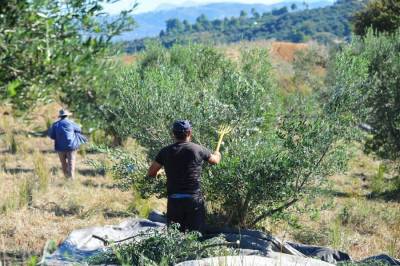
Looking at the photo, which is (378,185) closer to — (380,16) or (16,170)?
(16,170)

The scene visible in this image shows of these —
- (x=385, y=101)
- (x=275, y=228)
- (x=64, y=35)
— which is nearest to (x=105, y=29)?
(x=64, y=35)

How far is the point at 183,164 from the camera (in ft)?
21.3

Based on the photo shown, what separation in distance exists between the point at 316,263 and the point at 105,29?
11.1ft

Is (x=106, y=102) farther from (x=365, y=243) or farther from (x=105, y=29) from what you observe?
(x=365, y=243)

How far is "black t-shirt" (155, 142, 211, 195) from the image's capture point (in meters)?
6.47

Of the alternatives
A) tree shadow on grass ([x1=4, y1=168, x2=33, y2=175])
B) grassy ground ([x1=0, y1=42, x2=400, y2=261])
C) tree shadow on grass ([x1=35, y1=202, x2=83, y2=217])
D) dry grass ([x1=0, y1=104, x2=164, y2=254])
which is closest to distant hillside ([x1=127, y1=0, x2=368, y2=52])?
grassy ground ([x1=0, y1=42, x2=400, y2=261])

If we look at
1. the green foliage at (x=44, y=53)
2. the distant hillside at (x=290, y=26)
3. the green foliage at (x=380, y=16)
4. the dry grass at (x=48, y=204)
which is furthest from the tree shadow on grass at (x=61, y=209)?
the distant hillside at (x=290, y=26)

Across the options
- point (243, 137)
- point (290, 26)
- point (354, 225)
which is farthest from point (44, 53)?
point (290, 26)

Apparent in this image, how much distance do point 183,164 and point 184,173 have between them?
101 millimetres

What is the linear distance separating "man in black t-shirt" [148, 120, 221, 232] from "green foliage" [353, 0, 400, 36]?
1963cm

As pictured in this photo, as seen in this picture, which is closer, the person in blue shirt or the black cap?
the black cap

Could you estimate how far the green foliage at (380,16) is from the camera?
2510cm

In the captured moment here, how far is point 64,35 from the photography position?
3.91 m

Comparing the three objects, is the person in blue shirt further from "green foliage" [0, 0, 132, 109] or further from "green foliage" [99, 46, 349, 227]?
"green foliage" [0, 0, 132, 109]
